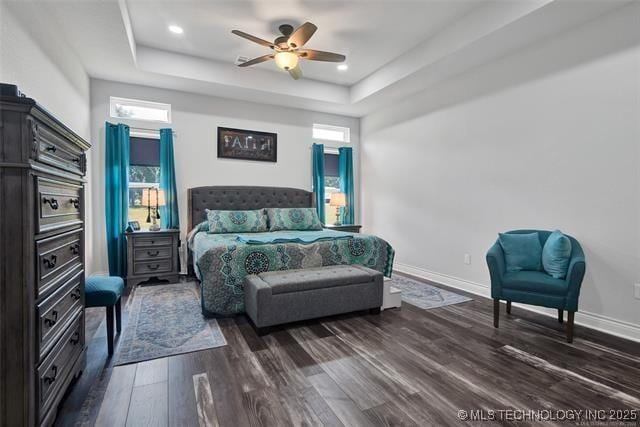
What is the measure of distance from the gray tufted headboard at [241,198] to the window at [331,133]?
1246 mm

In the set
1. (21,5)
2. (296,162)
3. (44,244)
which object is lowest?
(44,244)

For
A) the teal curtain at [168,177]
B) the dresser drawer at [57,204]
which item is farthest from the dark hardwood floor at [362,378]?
the teal curtain at [168,177]

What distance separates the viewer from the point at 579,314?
303 cm

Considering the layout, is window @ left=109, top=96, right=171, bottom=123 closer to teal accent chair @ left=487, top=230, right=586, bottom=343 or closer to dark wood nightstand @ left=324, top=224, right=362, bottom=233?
dark wood nightstand @ left=324, top=224, right=362, bottom=233

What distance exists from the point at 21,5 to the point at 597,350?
17.1ft

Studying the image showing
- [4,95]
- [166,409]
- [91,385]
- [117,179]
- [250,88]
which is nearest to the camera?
[4,95]

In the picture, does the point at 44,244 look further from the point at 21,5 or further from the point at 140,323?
the point at 21,5

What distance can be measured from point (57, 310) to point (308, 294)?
178cm

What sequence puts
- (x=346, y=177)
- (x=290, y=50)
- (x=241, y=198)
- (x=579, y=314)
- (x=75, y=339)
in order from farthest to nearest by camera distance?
(x=346, y=177), (x=241, y=198), (x=290, y=50), (x=579, y=314), (x=75, y=339)

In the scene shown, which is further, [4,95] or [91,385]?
[91,385]

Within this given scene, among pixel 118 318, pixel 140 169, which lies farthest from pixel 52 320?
pixel 140 169

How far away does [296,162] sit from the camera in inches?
227

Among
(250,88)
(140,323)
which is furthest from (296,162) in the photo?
(140,323)

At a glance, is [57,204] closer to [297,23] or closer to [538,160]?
[297,23]
